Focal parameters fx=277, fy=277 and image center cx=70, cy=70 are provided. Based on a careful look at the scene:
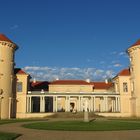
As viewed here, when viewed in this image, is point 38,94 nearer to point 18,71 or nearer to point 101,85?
point 18,71

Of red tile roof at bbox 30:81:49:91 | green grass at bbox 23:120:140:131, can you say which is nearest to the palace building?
red tile roof at bbox 30:81:49:91

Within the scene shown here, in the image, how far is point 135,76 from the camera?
56.4 meters

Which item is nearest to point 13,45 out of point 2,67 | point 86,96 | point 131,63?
point 2,67

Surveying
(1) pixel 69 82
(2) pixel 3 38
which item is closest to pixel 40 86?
(1) pixel 69 82

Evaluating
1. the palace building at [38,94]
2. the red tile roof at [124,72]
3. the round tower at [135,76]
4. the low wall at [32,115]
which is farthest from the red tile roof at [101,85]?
the low wall at [32,115]

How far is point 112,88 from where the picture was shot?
230 feet

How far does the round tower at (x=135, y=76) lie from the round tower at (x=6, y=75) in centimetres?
2432

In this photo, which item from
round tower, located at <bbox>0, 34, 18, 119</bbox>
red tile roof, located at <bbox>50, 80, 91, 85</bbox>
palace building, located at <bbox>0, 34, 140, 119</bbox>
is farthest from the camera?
red tile roof, located at <bbox>50, 80, 91, 85</bbox>

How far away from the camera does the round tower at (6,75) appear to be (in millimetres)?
50969

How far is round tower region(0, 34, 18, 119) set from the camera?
167 ft

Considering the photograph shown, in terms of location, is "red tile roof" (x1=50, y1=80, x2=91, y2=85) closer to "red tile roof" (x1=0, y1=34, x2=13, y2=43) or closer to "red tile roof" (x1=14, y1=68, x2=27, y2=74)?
"red tile roof" (x1=14, y1=68, x2=27, y2=74)

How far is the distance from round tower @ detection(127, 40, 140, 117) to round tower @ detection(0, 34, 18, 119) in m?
24.3

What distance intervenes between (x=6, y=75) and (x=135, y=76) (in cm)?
2565

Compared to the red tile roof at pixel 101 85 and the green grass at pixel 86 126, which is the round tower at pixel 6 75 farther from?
the red tile roof at pixel 101 85
